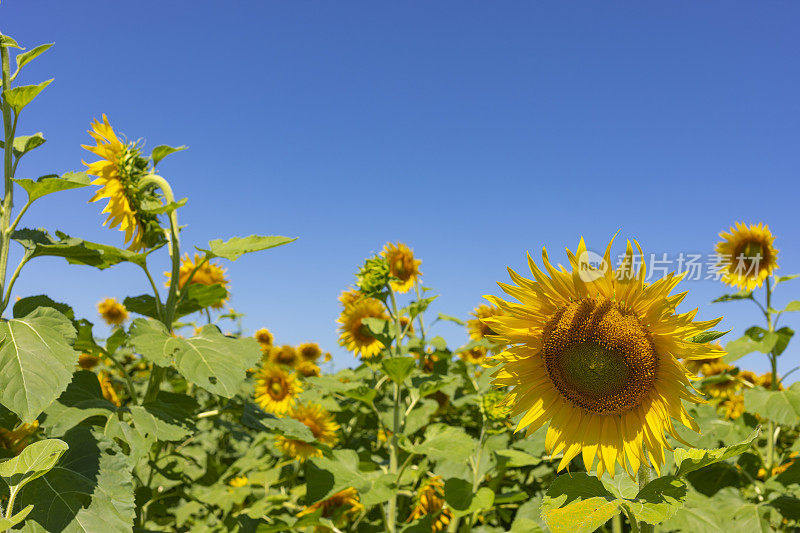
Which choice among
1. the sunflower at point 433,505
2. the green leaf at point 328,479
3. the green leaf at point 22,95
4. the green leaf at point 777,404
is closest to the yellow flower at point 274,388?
the sunflower at point 433,505

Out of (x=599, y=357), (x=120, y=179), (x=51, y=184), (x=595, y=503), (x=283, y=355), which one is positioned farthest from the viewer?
(x=283, y=355)

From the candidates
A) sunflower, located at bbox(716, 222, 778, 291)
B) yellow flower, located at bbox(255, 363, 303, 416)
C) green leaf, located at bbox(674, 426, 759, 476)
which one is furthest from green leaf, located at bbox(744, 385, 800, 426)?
yellow flower, located at bbox(255, 363, 303, 416)

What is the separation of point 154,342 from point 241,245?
22.5 inches

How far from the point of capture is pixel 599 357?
1.58 metres

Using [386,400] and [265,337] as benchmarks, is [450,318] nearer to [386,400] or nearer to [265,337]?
[386,400]

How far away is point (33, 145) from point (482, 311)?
3.45m

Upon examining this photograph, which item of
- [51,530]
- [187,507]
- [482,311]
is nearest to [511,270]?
[51,530]

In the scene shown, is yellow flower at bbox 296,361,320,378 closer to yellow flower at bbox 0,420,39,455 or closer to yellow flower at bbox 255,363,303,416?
yellow flower at bbox 255,363,303,416

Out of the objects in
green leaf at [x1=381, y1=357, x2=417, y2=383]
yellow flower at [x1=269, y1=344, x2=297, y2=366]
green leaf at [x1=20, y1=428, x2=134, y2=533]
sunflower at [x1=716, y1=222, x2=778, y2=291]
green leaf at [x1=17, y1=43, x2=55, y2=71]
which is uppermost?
sunflower at [x1=716, y1=222, x2=778, y2=291]

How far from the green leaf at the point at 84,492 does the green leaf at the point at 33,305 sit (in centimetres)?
50

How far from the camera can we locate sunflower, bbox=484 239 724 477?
4.98 feet

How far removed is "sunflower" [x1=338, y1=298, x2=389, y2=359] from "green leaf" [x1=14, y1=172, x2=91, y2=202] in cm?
196

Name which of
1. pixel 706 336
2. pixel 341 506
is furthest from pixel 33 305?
pixel 706 336

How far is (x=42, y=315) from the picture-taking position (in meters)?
1.82
